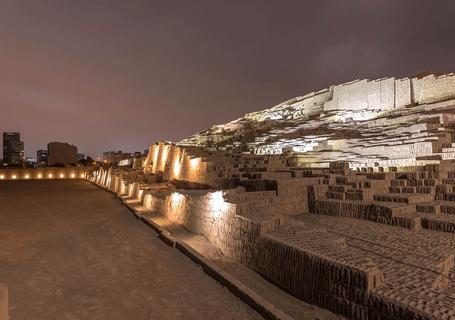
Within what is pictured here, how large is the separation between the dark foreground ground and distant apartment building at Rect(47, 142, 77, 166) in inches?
1935

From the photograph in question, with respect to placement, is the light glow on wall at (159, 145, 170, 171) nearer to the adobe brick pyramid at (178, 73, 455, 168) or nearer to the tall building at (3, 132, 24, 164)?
the adobe brick pyramid at (178, 73, 455, 168)

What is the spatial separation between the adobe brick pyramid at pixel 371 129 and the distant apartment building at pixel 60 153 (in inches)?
1143

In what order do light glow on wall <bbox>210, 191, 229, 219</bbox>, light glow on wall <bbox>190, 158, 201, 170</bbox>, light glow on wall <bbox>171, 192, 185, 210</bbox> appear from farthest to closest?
light glow on wall <bbox>190, 158, 201, 170</bbox>
light glow on wall <bbox>171, 192, 185, 210</bbox>
light glow on wall <bbox>210, 191, 229, 219</bbox>

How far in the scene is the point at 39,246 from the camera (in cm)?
823

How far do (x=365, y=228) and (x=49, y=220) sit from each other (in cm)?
1076

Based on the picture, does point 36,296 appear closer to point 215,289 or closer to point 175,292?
point 175,292

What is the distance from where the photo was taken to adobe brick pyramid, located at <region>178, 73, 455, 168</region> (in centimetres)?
1522

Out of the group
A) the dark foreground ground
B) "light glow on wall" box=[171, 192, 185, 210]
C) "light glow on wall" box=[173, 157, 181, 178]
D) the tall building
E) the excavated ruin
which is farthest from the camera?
the tall building

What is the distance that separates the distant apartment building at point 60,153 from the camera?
5456 centimetres

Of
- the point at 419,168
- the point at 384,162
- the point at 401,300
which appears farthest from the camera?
the point at 384,162

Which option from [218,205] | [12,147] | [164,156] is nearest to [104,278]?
[218,205]

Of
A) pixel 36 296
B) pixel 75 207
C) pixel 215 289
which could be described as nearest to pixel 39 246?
pixel 36 296

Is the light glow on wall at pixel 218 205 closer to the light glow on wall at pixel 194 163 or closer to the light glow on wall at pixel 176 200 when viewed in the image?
the light glow on wall at pixel 176 200

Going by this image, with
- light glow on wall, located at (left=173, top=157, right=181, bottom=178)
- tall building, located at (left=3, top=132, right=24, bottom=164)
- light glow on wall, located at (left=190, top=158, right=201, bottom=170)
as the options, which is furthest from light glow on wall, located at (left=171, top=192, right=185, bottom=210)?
tall building, located at (left=3, top=132, right=24, bottom=164)
